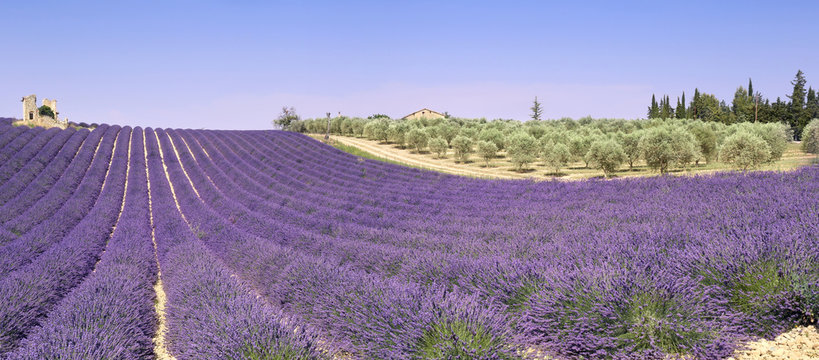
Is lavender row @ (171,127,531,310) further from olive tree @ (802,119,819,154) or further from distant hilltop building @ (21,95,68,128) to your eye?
distant hilltop building @ (21,95,68,128)

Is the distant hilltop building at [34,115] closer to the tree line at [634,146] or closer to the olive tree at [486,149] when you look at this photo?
the tree line at [634,146]

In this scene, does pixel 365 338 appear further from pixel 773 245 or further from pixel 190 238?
pixel 190 238

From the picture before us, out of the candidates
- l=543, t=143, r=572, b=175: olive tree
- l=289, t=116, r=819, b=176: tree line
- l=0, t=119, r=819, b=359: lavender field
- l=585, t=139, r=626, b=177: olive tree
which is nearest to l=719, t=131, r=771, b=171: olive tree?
l=289, t=116, r=819, b=176: tree line

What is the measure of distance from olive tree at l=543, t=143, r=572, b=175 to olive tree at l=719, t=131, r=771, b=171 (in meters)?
8.53

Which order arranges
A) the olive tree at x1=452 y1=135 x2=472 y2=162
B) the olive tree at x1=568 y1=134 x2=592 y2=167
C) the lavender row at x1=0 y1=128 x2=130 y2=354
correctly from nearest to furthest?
the lavender row at x1=0 y1=128 x2=130 y2=354 → the olive tree at x1=568 y1=134 x2=592 y2=167 → the olive tree at x1=452 y1=135 x2=472 y2=162

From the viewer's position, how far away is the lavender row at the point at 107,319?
14.0 feet

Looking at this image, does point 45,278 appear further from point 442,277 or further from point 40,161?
point 40,161

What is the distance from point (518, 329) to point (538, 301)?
34 cm

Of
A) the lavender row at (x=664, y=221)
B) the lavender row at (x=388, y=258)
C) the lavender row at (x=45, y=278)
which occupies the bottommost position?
the lavender row at (x=45, y=278)

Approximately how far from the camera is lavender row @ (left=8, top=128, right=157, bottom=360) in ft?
14.0

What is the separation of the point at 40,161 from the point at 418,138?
1076 inches

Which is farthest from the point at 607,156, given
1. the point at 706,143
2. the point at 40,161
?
the point at 40,161

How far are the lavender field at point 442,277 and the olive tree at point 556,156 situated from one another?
15.7 metres

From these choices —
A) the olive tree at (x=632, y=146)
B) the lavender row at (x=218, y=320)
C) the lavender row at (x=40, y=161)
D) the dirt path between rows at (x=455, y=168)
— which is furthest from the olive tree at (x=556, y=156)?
the lavender row at (x=40, y=161)
